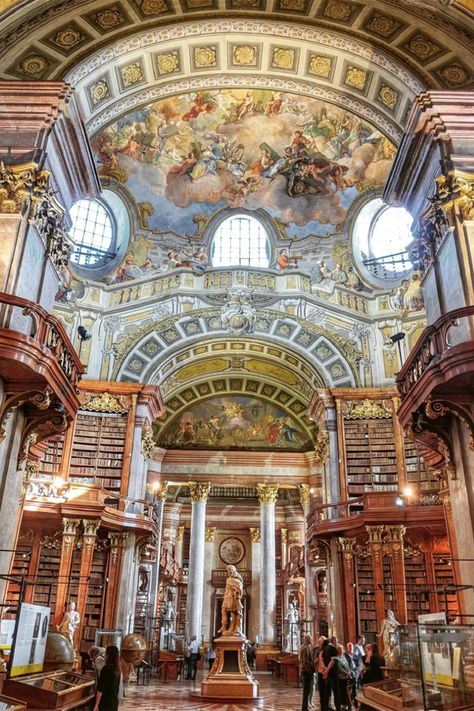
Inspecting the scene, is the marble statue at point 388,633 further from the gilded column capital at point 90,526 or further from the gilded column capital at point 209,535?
the gilded column capital at point 209,535

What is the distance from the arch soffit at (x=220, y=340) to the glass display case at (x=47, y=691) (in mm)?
11514

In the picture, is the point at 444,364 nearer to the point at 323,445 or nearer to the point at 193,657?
the point at 323,445

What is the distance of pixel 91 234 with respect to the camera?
746 inches

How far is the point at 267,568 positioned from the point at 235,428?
5161 mm

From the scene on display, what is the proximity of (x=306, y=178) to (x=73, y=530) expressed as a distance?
12262 mm

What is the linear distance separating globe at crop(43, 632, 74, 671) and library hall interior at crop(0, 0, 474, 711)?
0.09 feet

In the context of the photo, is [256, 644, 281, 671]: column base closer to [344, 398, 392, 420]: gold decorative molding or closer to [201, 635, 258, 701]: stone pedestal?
[201, 635, 258, 701]: stone pedestal

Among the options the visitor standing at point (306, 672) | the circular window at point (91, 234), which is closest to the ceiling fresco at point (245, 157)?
the circular window at point (91, 234)

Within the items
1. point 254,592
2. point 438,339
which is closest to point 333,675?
point 438,339

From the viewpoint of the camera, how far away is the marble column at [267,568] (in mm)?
19641

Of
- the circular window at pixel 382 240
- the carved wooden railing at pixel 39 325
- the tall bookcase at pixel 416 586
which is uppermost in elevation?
the circular window at pixel 382 240

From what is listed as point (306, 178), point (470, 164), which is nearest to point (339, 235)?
point (306, 178)

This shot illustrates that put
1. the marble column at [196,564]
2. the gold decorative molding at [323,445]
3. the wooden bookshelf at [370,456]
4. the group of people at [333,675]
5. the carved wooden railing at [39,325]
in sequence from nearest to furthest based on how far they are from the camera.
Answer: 1. the carved wooden railing at [39,325]
2. the group of people at [333,675]
3. the wooden bookshelf at [370,456]
4. the gold decorative molding at [323,445]
5. the marble column at [196,564]

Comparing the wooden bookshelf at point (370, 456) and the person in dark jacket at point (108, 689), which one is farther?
the wooden bookshelf at point (370, 456)
